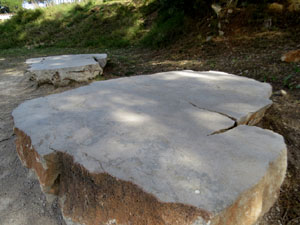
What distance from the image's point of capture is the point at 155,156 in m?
0.82

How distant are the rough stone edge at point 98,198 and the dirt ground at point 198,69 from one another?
223 mm

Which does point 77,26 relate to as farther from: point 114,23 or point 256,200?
point 256,200

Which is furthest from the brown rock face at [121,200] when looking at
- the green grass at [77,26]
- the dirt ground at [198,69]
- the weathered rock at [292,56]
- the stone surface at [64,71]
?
the green grass at [77,26]

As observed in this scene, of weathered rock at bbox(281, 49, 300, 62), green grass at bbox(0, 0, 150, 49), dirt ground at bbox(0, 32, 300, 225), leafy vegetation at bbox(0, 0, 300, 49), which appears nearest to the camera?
dirt ground at bbox(0, 32, 300, 225)

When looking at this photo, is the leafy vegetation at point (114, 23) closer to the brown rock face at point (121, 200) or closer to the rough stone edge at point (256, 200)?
the rough stone edge at point (256, 200)

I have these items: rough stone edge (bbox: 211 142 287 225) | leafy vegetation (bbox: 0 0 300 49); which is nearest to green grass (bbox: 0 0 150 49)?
leafy vegetation (bbox: 0 0 300 49)

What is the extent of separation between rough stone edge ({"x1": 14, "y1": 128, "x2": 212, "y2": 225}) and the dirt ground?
22 cm

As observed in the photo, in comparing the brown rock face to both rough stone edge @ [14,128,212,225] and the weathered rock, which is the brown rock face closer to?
rough stone edge @ [14,128,212,225]

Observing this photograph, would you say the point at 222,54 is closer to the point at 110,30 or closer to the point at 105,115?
the point at 105,115

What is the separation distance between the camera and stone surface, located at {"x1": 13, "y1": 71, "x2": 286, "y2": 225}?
0.68m

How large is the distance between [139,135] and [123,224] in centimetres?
34

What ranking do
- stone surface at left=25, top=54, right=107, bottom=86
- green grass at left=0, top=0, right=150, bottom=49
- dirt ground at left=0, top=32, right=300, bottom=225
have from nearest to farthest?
dirt ground at left=0, top=32, right=300, bottom=225 < stone surface at left=25, top=54, right=107, bottom=86 < green grass at left=0, top=0, right=150, bottom=49

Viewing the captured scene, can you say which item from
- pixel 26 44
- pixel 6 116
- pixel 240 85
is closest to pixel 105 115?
pixel 240 85

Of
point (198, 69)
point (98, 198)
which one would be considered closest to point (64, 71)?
point (198, 69)
